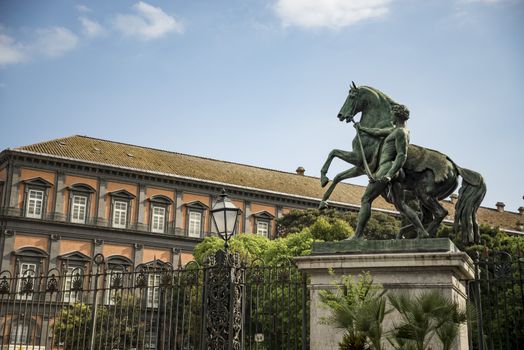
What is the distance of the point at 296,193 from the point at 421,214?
1725 inches

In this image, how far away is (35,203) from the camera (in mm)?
43625

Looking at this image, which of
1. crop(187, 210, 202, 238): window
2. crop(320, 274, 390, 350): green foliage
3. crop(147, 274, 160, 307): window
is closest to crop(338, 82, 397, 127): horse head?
crop(320, 274, 390, 350): green foliage

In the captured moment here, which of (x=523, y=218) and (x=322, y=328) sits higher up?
(x=523, y=218)

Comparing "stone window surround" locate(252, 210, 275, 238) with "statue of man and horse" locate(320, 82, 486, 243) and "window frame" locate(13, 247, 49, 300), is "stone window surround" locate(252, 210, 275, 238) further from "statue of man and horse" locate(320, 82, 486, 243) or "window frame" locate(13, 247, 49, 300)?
"statue of man and horse" locate(320, 82, 486, 243)

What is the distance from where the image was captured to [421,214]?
349 inches

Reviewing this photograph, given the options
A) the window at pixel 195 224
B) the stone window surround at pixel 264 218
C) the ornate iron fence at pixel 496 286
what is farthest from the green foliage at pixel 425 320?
the stone window surround at pixel 264 218

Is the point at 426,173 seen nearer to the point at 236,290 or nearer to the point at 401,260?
the point at 401,260

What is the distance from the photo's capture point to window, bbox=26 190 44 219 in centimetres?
4334

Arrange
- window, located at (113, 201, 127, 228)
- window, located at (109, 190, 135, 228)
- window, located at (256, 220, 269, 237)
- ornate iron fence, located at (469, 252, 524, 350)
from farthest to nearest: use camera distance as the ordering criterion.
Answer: window, located at (256, 220, 269, 237) < window, located at (113, 201, 127, 228) < window, located at (109, 190, 135, 228) < ornate iron fence, located at (469, 252, 524, 350)

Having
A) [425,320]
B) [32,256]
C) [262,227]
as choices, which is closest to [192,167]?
[262,227]

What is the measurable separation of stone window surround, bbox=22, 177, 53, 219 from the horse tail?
39009mm

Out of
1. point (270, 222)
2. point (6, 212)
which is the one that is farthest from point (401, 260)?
point (270, 222)

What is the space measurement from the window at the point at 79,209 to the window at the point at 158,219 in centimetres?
513

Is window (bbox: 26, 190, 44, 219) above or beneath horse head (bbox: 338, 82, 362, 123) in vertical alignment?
above
